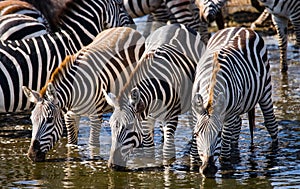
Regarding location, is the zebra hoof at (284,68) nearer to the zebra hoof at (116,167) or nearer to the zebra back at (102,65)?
the zebra back at (102,65)

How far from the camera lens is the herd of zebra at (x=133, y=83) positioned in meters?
7.93

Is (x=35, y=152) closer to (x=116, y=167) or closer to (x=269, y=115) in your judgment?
(x=116, y=167)

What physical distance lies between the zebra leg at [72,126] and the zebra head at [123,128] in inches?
60.9

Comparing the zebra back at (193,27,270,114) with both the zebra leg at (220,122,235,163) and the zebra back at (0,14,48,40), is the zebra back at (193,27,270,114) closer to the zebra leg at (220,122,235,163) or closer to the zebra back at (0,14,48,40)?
the zebra leg at (220,122,235,163)

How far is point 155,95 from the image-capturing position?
840cm

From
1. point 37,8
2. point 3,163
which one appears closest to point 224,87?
point 3,163

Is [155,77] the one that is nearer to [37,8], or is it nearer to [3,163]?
[3,163]

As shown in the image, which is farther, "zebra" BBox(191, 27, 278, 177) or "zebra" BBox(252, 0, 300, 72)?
"zebra" BBox(252, 0, 300, 72)

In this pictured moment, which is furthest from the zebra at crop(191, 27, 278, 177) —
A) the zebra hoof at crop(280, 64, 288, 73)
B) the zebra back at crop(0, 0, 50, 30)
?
the zebra hoof at crop(280, 64, 288, 73)

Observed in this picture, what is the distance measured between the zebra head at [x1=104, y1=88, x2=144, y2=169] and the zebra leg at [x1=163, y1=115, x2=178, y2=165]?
75cm

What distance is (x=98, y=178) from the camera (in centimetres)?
821

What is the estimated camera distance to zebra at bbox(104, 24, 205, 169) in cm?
790

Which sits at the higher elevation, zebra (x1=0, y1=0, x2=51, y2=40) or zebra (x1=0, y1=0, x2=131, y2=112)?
zebra (x1=0, y1=0, x2=51, y2=40)

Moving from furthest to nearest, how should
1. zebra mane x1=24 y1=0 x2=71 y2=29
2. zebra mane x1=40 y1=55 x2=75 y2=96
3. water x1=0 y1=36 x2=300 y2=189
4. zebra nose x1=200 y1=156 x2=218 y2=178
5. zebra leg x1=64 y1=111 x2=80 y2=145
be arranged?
zebra mane x1=24 y1=0 x2=71 y2=29
zebra leg x1=64 y1=111 x2=80 y2=145
zebra mane x1=40 y1=55 x2=75 y2=96
water x1=0 y1=36 x2=300 y2=189
zebra nose x1=200 y1=156 x2=218 y2=178
